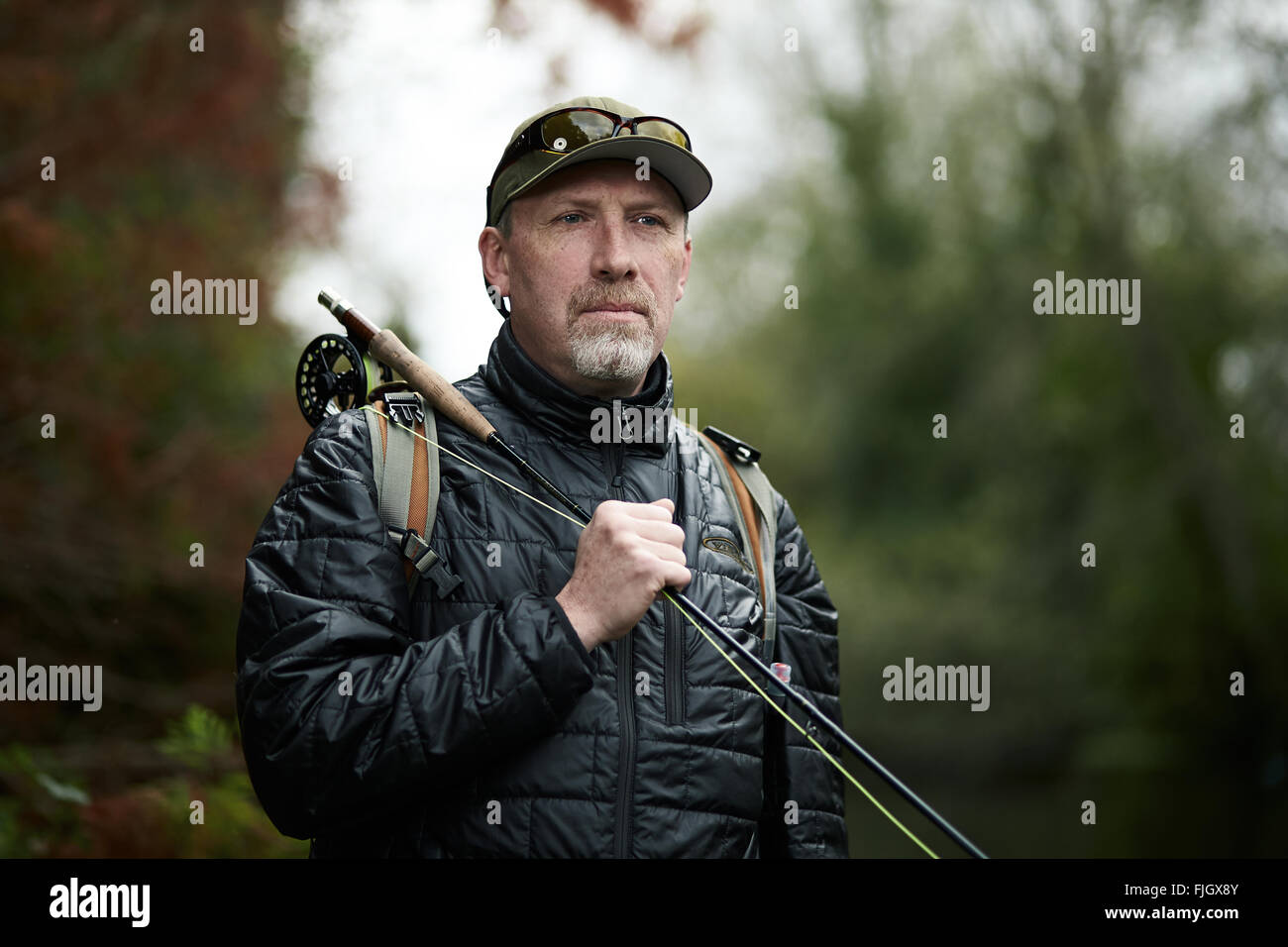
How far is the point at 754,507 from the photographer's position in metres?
2.84

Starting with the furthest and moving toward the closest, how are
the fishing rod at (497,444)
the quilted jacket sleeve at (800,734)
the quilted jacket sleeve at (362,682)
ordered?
the quilted jacket sleeve at (800,734)
the fishing rod at (497,444)
the quilted jacket sleeve at (362,682)

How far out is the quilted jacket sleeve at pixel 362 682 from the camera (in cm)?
213


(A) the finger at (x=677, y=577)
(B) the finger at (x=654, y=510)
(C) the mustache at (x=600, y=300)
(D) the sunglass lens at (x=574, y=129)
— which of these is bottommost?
(A) the finger at (x=677, y=577)

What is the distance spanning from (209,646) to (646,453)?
561 cm

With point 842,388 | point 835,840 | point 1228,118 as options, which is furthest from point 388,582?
point 842,388

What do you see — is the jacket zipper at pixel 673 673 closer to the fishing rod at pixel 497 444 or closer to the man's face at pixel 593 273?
the fishing rod at pixel 497 444

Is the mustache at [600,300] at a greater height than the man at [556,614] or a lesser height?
greater

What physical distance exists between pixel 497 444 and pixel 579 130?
2.40 ft

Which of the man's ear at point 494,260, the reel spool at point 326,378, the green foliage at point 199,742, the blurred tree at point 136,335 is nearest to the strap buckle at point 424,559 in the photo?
the reel spool at point 326,378

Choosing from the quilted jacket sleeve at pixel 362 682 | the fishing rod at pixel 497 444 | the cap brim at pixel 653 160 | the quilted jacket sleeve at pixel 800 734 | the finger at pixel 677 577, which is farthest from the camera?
the quilted jacket sleeve at pixel 800 734

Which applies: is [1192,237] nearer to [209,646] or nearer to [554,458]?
[209,646]

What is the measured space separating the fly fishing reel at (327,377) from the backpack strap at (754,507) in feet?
2.74

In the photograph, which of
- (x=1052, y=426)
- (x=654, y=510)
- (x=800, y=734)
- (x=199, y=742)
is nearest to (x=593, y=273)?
(x=654, y=510)

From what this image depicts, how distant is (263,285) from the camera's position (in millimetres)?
7777
